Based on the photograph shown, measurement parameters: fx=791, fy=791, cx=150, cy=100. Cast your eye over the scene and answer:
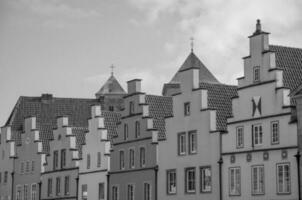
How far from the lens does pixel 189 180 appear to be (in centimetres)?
5491

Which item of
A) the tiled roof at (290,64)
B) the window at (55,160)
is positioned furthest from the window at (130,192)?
the tiled roof at (290,64)

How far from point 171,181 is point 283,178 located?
12.0 meters

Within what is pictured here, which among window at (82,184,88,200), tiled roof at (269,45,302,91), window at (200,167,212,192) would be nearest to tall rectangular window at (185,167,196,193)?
window at (200,167,212,192)

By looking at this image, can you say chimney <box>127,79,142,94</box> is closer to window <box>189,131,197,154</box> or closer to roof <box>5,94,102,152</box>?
window <box>189,131,197,154</box>

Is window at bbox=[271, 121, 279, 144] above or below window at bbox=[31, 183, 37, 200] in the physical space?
above

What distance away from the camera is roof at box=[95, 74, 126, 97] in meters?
120

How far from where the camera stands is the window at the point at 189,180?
54.4m

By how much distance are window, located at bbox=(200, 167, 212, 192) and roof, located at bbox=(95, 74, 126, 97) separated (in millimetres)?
66280

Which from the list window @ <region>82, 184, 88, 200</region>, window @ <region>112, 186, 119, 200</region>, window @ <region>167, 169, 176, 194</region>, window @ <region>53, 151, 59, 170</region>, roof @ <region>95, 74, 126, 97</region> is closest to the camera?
window @ <region>167, 169, 176, 194</region>

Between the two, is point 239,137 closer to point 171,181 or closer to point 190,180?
point 190,180

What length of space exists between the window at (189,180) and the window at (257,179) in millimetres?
6599

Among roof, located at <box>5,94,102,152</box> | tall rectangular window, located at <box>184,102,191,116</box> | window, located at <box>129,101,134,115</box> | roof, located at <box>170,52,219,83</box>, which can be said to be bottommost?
tall rectangular window, located at <box>184,102,191,116</box>

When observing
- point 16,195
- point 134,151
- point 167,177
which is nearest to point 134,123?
point 134,151

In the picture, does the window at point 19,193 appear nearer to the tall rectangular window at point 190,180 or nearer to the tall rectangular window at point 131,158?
the tall rectangular window at point 131,158
